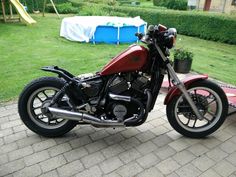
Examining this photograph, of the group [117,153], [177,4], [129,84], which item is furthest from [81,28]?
[177,4]

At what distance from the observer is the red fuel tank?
243 centimetres

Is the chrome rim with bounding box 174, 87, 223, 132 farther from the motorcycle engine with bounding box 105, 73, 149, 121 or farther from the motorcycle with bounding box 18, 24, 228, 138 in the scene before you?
the motorcycle engine with bounding box 105, 73, 149, 121

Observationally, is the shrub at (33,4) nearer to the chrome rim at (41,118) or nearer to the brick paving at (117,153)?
the brick paving at (117,153)

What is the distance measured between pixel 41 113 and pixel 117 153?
0.93 meters

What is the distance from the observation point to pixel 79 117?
2549 mm

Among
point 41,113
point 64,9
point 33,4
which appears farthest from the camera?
point 64,9

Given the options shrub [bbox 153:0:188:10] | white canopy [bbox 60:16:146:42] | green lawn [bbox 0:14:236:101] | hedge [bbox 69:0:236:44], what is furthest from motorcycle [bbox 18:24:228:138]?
shrub [bbox 153:0:188:10]

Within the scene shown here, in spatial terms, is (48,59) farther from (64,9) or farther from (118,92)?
(64,9)

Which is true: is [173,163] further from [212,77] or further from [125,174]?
[212,77]

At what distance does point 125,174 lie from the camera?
227 centimetres

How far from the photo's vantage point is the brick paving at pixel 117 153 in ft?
7.59

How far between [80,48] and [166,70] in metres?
5.40

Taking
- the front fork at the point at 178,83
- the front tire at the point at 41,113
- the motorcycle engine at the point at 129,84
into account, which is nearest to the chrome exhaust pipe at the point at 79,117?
the front tire at the point at 41,113

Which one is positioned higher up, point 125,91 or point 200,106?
point 125,91
